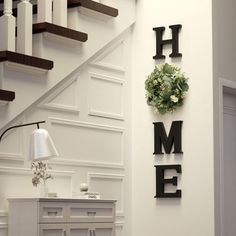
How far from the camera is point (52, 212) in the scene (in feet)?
17.5

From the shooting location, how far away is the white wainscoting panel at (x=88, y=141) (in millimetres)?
5984

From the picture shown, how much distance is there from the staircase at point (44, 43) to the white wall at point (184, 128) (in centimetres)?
46

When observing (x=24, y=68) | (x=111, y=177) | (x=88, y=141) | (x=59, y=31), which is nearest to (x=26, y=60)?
(x=24, y=68)

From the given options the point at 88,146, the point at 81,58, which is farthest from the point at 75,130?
the point at 81,58

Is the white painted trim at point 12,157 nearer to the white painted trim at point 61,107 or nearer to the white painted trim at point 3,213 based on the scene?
the white painted trim at point 3,213

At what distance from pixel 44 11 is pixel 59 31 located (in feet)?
0.65

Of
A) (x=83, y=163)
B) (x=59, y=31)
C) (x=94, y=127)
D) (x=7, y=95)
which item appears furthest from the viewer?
(x=94, y=127)

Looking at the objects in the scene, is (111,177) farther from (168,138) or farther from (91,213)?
(91,213)

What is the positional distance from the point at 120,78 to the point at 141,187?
1030 millimetres

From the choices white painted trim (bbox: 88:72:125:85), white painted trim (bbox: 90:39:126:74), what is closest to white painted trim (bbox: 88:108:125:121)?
white painted trim (bbox: 88:72:125:85)

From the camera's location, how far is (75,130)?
6.13m

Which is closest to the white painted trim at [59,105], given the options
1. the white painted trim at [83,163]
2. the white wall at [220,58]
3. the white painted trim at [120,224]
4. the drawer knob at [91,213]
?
the white painted trim at [83,163]

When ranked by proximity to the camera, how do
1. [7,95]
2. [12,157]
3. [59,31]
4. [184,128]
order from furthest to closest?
[184,128] < [59,31] < [12,157] < [7,95]

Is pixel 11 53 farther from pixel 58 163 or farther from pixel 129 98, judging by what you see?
pixel 129 98
